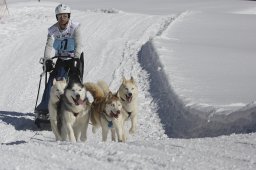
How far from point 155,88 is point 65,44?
2786 millimetres

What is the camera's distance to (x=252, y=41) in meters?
16.0

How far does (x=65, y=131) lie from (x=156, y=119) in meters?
2.01

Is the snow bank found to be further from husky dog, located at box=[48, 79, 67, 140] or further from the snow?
husky dog, located at box=[48, 79, 67, 140]

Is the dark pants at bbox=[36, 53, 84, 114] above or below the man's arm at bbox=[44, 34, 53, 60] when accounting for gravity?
below

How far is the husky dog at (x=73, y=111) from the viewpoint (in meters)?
6.36

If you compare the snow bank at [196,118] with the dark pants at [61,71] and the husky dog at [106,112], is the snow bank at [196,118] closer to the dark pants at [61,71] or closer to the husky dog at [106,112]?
the husky dog at [106,112]

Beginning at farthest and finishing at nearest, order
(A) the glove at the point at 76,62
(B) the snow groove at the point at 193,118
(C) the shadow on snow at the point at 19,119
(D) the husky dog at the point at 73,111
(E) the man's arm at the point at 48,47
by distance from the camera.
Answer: (C) the shadow on snow at the point at 19,119, (E) the man's arm at the point at 48,47, (A) the glove at the point at 76,62, (B) the snow groove at the point at 193,118, (D) the husky dog at the point at 73,111

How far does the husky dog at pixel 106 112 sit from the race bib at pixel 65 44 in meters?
0.86

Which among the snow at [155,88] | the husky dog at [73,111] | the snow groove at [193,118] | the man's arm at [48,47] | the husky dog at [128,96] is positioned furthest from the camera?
the man's arm at [48,47]

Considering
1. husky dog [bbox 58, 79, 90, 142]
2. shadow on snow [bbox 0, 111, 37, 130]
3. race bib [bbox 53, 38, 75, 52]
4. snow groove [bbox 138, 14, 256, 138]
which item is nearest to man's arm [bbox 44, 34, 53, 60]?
race bib [bbox 53, 38, 75, 52]

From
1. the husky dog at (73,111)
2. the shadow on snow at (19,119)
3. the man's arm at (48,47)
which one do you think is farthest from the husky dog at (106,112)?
the shadow on snow at (19,119)

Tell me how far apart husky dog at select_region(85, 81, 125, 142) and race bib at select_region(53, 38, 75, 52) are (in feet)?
2.81

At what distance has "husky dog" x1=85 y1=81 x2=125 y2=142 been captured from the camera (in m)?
6.42

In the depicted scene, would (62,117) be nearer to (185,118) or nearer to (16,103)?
(185,118)
